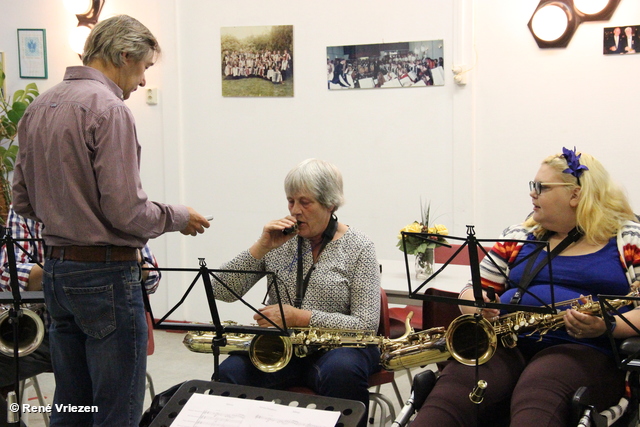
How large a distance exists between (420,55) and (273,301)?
2281mm

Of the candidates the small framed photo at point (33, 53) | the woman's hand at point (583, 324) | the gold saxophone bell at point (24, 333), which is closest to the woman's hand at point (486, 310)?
the woman's hand at point (583, 324)

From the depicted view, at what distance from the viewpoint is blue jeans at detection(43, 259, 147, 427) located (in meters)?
2.08

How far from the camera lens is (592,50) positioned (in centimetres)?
400

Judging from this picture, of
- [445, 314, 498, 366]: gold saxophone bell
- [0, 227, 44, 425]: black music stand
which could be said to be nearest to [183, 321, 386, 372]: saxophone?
[445, 314, 498, 366]: gold saxophone bell

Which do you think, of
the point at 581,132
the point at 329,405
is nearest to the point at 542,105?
the point at 581,132

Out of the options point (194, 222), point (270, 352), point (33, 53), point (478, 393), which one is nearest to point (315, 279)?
point (270, 352)

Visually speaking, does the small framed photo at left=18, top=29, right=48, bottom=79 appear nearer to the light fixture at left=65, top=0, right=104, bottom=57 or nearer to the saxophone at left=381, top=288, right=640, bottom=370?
the light fixture at left=65, top=0, right=104, bottom=57

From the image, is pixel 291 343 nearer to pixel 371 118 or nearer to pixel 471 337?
pixel 471 337

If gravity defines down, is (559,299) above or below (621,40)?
below

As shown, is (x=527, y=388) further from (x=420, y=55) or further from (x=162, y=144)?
(x=162, y=144)

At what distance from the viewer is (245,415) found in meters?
1.75

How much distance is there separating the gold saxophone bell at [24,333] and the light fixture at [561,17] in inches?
126

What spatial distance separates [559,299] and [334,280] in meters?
0.82

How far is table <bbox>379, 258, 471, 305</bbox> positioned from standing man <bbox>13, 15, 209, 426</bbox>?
4.00 feet
